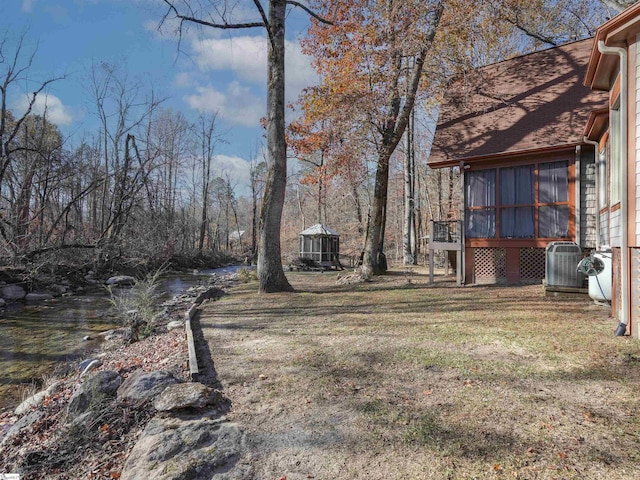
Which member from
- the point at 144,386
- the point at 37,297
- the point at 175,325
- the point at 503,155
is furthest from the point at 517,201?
the point at 37,297

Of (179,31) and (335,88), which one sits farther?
(335,88)

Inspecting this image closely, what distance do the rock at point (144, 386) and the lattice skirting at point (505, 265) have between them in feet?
27.5

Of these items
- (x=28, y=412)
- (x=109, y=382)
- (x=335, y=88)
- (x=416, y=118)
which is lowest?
(x=28, y=412)

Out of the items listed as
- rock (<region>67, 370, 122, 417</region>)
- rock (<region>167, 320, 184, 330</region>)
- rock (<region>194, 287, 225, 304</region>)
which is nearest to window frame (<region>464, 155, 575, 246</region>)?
rock (<region>194, 287, 225, 304</region>)

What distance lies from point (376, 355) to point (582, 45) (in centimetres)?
1188

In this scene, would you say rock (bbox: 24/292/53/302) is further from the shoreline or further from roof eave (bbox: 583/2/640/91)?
roof eave (bbox: 583/2/640/91)

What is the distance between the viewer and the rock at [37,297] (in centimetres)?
1072

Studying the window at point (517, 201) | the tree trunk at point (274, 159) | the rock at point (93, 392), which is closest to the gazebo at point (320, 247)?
the tree trunk at point (274, 159)

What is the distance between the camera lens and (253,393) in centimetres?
333

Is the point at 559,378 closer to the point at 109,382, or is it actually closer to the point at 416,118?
the point at 109,382

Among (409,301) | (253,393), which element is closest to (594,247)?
(409,301)

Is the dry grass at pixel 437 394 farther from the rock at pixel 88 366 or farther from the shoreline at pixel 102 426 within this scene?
the rock at pixel 88 366

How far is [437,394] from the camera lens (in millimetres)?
3072

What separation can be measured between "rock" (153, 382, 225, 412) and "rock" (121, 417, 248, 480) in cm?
17
